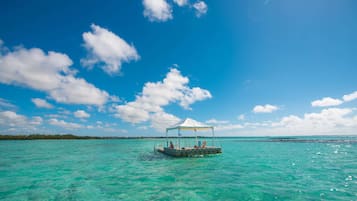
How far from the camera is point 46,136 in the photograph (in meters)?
130

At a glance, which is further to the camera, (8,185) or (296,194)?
(8,185)

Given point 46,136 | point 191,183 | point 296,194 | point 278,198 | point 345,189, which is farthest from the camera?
point 46,136

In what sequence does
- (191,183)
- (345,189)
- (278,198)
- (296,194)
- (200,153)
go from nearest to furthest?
(278,198), (296,194), (345,189), (191,183), (200,153)

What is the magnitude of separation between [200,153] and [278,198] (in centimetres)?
1349

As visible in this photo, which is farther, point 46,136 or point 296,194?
point 46,136

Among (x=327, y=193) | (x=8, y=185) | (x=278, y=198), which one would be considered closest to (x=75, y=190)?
(x=8, y=185)

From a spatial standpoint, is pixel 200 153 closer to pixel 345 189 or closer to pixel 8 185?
pixel 345 189

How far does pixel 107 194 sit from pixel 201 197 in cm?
396

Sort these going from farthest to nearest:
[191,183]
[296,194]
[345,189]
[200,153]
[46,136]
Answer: [46,136], [200,153], [191,183], [345,189], [296,194]

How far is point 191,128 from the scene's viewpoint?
20906 millimetres

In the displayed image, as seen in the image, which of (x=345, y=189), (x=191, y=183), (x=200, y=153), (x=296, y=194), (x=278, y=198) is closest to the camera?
(x=278, y=198)

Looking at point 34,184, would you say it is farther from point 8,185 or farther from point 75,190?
point 75,190

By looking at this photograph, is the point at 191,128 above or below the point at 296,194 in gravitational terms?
above

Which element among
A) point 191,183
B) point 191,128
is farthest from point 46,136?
point 191,183
